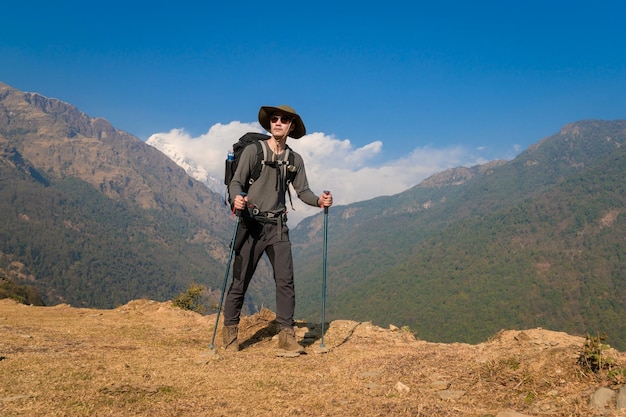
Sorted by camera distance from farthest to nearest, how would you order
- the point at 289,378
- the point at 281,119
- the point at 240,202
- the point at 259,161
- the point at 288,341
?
1. the point at 281,119
2. the point at 259,161
3. the point at 288,341
4. the point at 240,202
5. the point at 289,378

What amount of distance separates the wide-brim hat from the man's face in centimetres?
8

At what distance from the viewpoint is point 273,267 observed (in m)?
7.05

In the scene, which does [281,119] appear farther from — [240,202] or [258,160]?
[240,202]

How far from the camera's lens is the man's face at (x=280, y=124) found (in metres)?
7.24

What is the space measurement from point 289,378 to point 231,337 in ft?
7.53

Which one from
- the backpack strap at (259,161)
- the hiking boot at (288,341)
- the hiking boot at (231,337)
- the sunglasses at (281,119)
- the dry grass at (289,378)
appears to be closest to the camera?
the dry grass at (289,378)

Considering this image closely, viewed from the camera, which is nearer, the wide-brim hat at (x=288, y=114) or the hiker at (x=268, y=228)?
the hiker at (x=268, y=228)

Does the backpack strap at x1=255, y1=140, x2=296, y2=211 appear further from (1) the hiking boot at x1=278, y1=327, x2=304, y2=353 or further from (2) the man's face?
(1) the hiking boot at x1=278, y1=327, x2=304, y2=353

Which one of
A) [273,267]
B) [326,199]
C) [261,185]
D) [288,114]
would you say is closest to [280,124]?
[288,114]

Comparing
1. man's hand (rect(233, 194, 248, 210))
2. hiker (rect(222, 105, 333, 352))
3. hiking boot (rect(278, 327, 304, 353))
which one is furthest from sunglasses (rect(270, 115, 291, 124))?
hiking boot (rect(278, 327, 304, 353))

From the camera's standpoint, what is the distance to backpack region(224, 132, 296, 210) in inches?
282

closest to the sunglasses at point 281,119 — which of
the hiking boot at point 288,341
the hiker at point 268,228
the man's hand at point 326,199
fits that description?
the hiker at point 268,228

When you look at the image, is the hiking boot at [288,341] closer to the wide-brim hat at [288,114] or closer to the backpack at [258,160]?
the backpack at [258,160]

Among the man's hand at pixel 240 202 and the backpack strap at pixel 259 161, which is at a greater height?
the backpack strap at pixel 259 161
